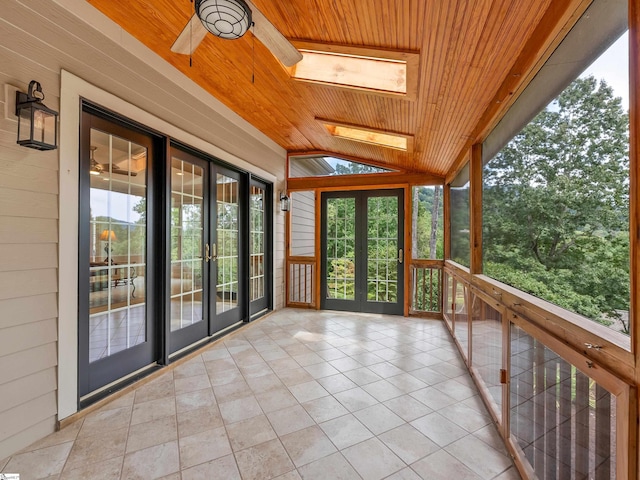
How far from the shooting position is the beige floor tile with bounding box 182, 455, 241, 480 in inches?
61.4

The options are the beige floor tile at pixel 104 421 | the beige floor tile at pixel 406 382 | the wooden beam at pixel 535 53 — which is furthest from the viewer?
the beige floor tile at pixel 406 382

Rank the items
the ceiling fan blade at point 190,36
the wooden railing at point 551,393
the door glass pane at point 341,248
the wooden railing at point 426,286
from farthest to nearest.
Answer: the door glass pane at point 341,248, the wooden railing at point 426,286, the ceiling fan blade at point 190,36, the wooden railing at point 551,393

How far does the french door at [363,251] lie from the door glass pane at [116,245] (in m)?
3.16

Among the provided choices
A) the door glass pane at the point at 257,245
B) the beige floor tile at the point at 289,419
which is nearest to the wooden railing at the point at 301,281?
the door glass pane at the point at 257,245

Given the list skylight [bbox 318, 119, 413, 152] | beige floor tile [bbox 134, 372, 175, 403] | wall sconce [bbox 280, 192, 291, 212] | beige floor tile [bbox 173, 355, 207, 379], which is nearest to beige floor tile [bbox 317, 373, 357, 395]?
beige floor tile [bbox 173, 355, 207, 379]

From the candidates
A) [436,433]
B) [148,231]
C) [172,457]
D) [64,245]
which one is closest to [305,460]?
[172,457]

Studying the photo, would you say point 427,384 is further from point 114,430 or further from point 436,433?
point 114,430

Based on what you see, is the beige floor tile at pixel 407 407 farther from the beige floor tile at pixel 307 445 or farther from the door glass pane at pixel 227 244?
the door glass pane at pixel 227 244

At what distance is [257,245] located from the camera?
473 centimetres

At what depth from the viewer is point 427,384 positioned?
8.51 ft

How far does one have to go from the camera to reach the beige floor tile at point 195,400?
7.27 ft

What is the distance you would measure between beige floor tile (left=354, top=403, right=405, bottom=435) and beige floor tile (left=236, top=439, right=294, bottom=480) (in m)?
0.61

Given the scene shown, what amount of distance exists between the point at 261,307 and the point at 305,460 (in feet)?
10.8

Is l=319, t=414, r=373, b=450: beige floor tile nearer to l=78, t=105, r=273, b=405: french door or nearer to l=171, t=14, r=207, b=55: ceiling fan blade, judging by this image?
l=78, t=105, r=273, b=405: french door
